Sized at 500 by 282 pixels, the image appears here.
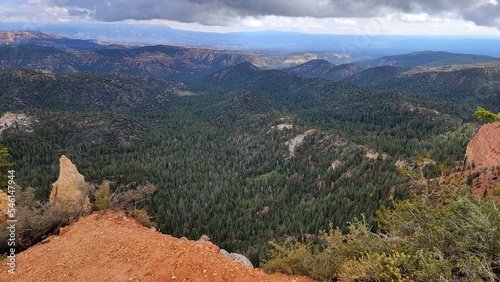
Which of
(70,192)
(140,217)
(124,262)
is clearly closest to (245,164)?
(70,192)

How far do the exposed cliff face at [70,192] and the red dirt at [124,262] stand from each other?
7098 mm

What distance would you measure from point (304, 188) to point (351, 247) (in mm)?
95013

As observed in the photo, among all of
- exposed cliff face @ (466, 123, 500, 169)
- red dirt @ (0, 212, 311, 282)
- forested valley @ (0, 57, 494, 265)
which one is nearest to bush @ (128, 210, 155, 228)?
red dirt @ (0, 212, 311, 282)

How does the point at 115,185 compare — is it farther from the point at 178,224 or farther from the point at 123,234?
the point at 123,234

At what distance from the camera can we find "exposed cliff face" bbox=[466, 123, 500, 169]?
70.7 meters

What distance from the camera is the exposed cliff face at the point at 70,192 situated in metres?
32.7

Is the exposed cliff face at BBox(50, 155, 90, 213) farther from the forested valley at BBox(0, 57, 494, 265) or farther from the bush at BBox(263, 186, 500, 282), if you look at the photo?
the bush at BBox(263, 186, 500, 282)

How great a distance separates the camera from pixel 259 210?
95.1m

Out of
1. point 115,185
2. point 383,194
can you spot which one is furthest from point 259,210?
point 115,185

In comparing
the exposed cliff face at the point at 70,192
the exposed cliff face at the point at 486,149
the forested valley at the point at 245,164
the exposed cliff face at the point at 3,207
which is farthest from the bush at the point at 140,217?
the exposed cliff face at the point at 486,149

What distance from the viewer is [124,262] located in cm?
2089

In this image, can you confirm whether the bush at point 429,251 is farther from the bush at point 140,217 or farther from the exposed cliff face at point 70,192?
the exposed cliff face at point 70,192

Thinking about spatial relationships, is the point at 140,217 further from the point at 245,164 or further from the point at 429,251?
the point at 245,164

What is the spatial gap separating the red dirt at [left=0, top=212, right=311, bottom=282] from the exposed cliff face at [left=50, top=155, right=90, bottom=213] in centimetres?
710
